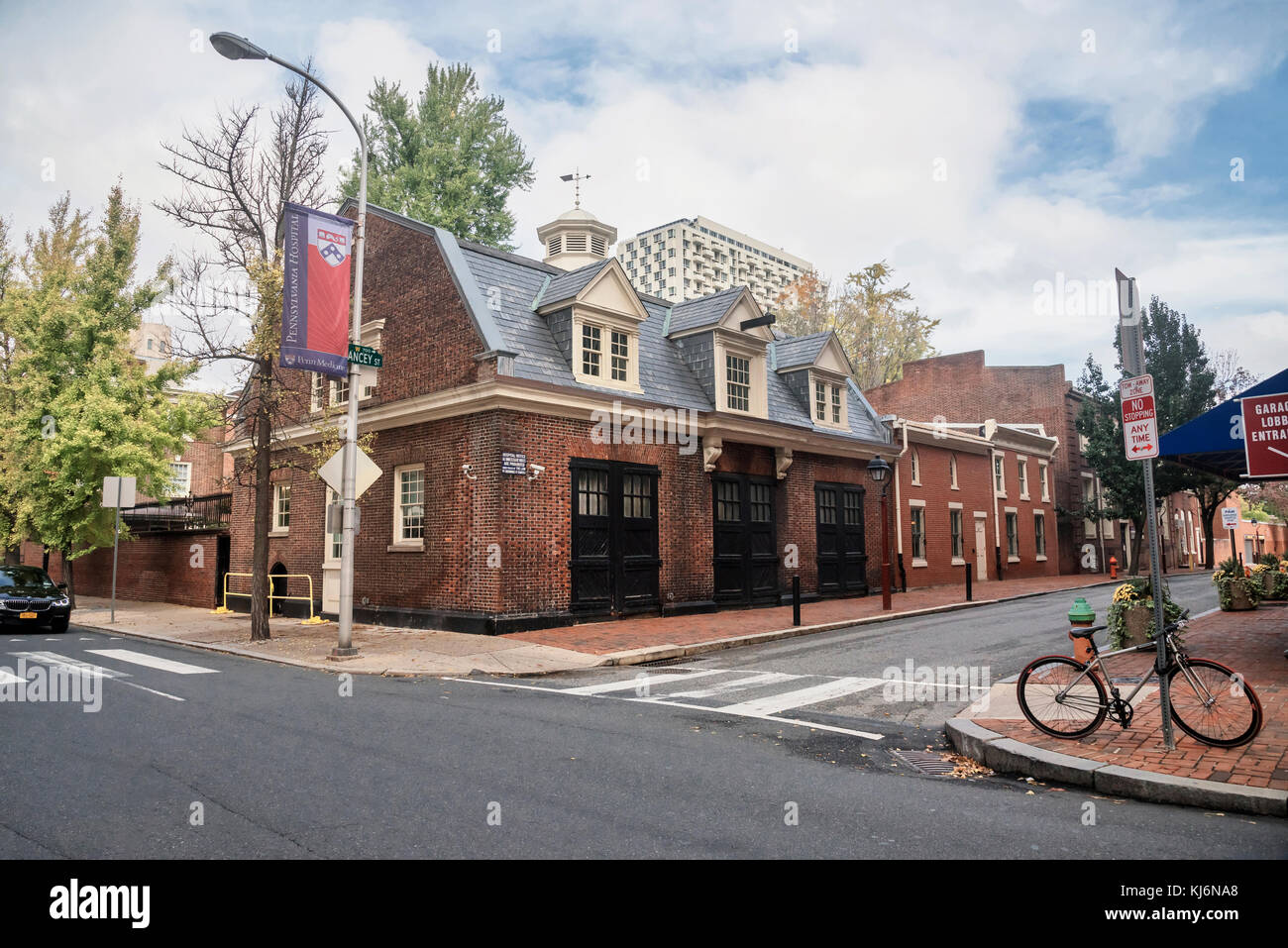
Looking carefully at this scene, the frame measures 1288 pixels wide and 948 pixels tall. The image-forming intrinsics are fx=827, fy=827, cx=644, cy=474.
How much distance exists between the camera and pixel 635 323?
61.8 ft

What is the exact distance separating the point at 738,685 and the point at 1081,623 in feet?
13.4

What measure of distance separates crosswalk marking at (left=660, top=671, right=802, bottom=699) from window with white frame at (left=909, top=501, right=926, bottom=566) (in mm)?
18698

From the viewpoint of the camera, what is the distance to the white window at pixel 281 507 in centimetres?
2231

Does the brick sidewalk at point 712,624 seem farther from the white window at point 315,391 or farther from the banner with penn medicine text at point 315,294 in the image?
the white window at point 315,391

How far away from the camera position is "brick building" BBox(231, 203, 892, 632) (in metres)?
15.9

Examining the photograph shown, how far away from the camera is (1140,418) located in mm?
6520

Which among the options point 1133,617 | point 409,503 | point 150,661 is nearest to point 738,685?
point 1133,617

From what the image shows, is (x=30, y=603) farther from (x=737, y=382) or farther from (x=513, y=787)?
(x=513, y=787)

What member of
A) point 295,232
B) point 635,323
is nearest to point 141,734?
point 295,232

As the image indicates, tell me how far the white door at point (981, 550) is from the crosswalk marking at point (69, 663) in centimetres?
2938

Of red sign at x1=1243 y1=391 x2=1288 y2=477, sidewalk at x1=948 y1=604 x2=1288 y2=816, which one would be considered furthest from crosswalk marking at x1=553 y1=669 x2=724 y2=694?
red sign at x1=1243 y1=391 x2=1288 y2=477

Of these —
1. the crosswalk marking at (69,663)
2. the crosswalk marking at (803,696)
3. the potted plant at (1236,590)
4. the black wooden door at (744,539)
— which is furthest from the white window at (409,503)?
the potted plant at (1236,590)

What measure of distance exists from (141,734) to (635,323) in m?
13.5
